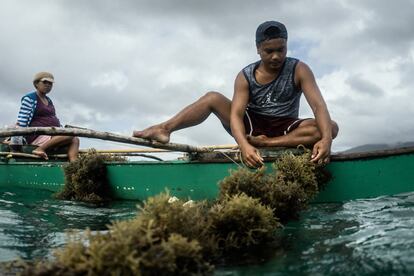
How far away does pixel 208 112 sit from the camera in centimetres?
606

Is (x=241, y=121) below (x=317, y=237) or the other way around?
the other way around

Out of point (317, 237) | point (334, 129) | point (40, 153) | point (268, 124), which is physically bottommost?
point (317, 237)

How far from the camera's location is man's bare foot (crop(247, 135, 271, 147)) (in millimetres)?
5535

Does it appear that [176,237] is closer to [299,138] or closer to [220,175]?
[299,138]

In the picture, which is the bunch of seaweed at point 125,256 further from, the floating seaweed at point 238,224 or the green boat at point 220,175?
the green boat at point 220,175

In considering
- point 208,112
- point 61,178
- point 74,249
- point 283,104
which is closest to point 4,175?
point 61,178

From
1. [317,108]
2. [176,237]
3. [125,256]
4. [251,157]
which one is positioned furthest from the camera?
[317,108]

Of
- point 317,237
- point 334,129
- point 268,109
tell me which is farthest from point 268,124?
point 317,237

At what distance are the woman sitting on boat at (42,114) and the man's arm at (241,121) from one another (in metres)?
4.49

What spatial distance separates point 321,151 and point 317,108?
0.63 meters

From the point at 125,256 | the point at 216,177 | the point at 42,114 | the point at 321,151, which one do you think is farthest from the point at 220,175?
the point at 42,114

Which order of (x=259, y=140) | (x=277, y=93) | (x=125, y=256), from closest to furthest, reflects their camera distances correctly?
(x=125, y=256) < (x=259, y=140) < (x=277, y=93)

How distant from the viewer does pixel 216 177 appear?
18.9 feet

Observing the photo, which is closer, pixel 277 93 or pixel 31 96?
pixel 277 93
